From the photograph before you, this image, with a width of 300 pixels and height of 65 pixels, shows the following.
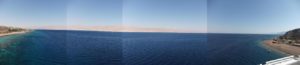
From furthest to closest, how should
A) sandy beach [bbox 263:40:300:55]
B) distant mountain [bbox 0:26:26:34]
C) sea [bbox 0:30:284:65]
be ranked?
sandy beach [bbox 263:40:300:55], sea [bbox 0:30:284:65], distant mountain [bbox 0:26:26:34]

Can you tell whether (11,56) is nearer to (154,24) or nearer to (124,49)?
(124,49)

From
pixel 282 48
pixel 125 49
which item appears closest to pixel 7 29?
pixel 125 49

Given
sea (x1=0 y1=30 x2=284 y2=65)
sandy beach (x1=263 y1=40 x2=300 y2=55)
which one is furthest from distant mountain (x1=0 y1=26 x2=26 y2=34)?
sandy beach (x1=263 y1=40 x2=300 y2=55)

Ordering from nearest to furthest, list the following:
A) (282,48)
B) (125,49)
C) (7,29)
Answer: (7,29) → (125,49) → (282,48)

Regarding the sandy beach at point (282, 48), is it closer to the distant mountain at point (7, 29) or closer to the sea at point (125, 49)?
the sea at point (125, 49)

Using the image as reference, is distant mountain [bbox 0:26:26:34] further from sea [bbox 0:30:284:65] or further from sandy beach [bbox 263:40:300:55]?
sandy beach [bbox 263:40:300:55]

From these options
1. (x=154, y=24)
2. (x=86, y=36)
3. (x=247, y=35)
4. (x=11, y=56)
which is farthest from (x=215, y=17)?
(x=11, y=56)

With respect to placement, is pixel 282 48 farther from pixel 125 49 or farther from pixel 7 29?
pixel 7 29
